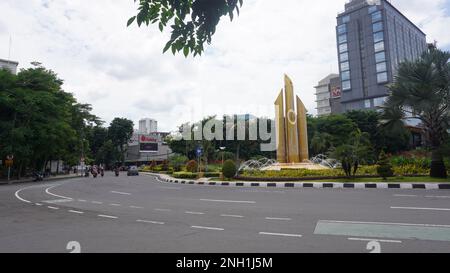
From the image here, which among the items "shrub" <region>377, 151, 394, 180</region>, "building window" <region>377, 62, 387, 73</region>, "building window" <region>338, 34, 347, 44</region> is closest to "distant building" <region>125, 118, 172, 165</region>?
"building window" <region>338, 34, 347, 44</region>

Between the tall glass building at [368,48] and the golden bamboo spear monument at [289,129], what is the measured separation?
167 ft

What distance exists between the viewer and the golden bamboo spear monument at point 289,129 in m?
30.0

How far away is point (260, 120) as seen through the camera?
51125mm

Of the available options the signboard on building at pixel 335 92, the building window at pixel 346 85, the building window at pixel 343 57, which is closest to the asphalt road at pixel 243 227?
the building window at pixel 346 85

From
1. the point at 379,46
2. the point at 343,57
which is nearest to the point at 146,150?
the point at 343,57

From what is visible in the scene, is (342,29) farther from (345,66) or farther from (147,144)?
(147,144)

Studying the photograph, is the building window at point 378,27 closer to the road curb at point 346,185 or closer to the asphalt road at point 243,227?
the road curb at point 346,185

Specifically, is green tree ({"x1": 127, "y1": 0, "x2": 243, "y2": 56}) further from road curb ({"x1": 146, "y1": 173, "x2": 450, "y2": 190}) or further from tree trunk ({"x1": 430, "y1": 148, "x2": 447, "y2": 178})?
tree trunk ({"x1": 430, "y1": 148, "x2": 447, "y2": 178})

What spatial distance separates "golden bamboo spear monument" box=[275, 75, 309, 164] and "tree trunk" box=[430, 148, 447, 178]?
13445 mm

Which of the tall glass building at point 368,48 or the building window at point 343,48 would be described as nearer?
the tall glass building at point 368,48

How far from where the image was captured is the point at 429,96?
16.7m

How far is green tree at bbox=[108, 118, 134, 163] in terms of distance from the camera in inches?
3250
